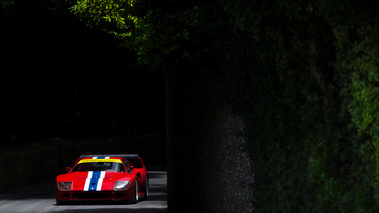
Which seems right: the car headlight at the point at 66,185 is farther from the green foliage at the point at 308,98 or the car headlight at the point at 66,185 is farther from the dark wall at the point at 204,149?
the green foliage at the point at 308,98

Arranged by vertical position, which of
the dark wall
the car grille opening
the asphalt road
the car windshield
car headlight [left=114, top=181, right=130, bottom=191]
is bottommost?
the asphalt road

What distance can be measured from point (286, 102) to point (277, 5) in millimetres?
1025

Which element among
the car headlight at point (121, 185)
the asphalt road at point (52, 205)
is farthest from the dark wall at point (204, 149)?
the car headlight at point (121, 185)

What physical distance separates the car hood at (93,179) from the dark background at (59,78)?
12.7 meters

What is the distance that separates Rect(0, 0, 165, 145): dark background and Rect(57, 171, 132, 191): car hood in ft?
41.7

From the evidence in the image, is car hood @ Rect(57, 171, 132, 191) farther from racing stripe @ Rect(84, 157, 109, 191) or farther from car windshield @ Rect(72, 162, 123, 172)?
car windshield @ Rect(72, 162, 123, 172)

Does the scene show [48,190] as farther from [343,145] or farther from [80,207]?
[343,145]

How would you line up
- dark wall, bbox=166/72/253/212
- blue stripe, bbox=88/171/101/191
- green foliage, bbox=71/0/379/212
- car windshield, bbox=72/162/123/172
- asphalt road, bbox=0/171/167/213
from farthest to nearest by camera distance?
car windshield, bbox=72/162/123/172 → blue stripe, bbox=88/171/101/191 → asphalt road, bbox=0/171/167/213 → dark wall, bbox=166/72/253/212 → green foliage, bbox=71/0/379/212

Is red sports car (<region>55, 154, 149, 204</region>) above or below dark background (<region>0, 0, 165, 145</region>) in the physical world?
below

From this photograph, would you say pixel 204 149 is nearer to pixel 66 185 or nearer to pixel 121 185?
pixel 121 185

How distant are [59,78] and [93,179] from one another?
25.3 metres

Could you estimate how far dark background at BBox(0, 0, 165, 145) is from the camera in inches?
1550

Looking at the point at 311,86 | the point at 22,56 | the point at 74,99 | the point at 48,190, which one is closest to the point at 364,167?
the point at 311,86

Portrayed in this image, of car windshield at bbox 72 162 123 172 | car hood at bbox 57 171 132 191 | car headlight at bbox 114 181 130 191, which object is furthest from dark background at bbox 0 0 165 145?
car headlight at bbox 114 181 130 191
